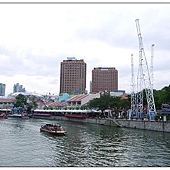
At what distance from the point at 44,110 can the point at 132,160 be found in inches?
3504

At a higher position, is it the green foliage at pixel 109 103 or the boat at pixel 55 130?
the green foliage at pixel 109 103

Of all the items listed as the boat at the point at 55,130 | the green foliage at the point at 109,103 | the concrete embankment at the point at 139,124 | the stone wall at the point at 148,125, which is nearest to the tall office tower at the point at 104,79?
the green foliage at the point at 109,103

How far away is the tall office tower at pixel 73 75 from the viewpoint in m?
185

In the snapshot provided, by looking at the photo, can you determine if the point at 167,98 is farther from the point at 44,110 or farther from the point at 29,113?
the point at 29,113

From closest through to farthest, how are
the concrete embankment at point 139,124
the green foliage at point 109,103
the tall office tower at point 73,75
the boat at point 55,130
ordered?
the boat at point 55,130 → the concrete embankment at point 139,124 → the green foliage at point 109,103 → the tall office tower at point 73,75

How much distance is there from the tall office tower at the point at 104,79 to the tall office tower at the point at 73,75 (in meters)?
11.5

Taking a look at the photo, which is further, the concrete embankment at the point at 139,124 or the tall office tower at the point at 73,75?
the tall office tower at the point at 73,75

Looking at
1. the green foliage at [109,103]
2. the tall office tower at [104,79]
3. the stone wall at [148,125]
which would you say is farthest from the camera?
the tall office tower at [104,79]

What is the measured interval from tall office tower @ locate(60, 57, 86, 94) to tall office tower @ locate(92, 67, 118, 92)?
1150cm

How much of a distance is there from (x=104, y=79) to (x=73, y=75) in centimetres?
2437

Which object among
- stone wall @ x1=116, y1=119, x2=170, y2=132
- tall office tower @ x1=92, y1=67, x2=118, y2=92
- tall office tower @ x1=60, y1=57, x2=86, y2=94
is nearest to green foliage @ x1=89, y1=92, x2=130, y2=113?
stone wall @ x1=116, y1=119, x2=170, y2=132

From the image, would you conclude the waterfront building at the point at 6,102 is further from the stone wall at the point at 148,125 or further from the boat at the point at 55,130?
the boat at the point at 55,130

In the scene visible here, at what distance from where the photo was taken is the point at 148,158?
953 inches

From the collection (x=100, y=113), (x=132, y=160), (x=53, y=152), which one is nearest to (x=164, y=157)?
(x=132, y=160)
